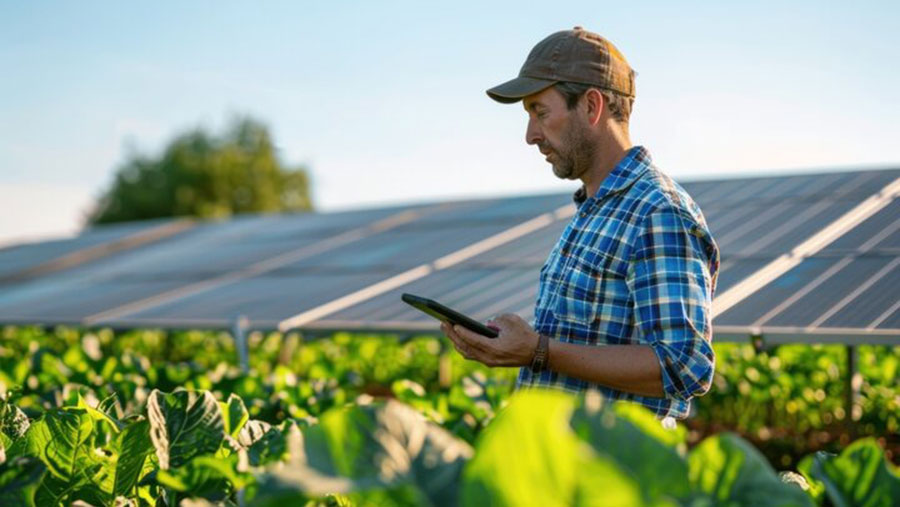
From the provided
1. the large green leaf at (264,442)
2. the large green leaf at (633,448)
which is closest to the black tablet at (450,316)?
the large green leaf at (264,442)

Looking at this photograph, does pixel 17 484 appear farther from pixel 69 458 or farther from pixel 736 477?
pixel 736 477

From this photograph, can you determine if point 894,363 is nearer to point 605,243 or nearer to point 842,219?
point 842,219

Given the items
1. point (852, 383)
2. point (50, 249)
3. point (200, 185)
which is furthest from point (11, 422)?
point (200, 185)

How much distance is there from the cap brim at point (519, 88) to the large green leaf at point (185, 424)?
Result: 1.37 m

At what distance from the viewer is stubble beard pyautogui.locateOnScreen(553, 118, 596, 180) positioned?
120 inches

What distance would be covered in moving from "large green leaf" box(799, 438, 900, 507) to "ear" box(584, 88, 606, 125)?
5.13 feet

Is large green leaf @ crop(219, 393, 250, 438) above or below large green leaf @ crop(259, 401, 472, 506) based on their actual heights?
below

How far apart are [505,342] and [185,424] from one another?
1.02 metres

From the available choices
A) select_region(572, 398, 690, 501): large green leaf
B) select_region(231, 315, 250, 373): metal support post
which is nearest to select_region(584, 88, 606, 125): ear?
select_region(572, 398, 690, 501): large green leaf

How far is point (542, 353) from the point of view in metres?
2.86

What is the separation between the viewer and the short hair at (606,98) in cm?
298

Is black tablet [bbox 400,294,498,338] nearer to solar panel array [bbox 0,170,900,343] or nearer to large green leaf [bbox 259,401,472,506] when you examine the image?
large green leaf [bbox 259,401,472,506]

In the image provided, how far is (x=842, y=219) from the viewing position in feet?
23.8

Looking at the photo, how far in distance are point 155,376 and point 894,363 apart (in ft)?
20.5
